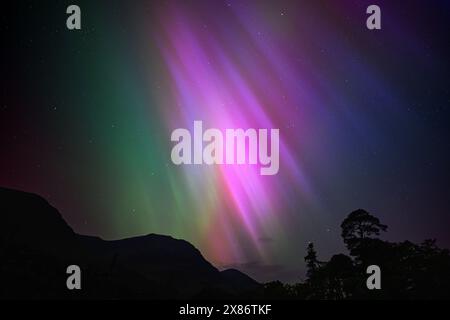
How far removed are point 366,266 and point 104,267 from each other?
553 centimetres

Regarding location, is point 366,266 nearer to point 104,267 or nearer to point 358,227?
point 358,227

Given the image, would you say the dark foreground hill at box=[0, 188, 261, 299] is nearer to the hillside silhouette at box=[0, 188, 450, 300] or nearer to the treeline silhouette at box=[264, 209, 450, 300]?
the hillside silhouette at box=[0, 188, 450, 300]

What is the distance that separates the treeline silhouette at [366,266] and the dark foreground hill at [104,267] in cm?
122

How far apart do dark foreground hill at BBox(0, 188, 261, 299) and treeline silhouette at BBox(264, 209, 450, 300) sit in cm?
122

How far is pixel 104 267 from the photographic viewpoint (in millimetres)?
8789

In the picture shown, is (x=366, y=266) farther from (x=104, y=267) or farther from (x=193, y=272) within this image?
(x=104, y=267)

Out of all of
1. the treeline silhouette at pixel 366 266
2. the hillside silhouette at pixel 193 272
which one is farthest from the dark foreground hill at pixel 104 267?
the treeline silhouette at pixel 366 266

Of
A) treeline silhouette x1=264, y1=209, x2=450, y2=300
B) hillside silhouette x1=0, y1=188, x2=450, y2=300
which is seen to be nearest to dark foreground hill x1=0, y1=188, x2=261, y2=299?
hillside silhouette x1=0, y1=188, x2=450, y2=300

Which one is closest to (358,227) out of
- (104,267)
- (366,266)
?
(366,266)

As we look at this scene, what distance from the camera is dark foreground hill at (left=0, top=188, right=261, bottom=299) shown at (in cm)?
672

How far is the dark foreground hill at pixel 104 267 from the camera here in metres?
6.72

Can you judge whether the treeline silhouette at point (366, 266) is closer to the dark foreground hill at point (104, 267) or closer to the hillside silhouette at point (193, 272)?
the hillside silhouette at point (193, 272)
